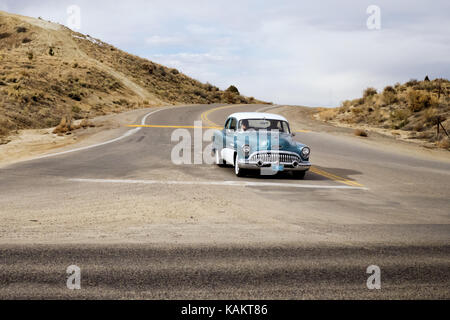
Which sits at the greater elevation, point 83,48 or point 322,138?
point 83,48

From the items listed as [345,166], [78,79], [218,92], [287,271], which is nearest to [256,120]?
[345,166]

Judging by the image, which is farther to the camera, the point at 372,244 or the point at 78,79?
the point at 78,79

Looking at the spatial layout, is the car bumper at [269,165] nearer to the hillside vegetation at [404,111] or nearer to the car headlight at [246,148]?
the car headlight at [246,148]

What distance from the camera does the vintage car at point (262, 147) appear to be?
41.6 feet

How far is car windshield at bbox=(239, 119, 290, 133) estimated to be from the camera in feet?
45.3

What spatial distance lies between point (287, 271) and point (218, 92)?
3087 inches

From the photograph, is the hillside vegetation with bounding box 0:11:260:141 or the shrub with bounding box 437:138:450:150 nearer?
the shrub with bounding box 437:138:450:150

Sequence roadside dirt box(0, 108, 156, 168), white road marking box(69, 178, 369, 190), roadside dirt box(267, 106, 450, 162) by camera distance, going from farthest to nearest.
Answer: roadside dirt box(267, 106, 450, 162) → roadside dirt box(0, 108, 156, 168) → white road marking box(69, 178, 369, 190)

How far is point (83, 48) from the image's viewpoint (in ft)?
256

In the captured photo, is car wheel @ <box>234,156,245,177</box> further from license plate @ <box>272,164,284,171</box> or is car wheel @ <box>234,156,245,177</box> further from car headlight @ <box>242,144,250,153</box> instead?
license plate @ <box>272,164,284,171</box>

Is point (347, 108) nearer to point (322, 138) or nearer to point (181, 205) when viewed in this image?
point (322, 138)

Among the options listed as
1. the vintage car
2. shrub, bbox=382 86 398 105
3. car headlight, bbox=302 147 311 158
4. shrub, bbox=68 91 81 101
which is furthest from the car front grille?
shrub, bbox=68 91 81 101

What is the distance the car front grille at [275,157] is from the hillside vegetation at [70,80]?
18362 mm

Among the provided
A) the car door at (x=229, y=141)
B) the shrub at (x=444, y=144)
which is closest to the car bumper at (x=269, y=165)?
the car door at (x=229, y=141)
